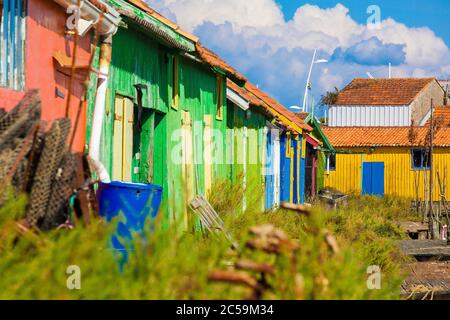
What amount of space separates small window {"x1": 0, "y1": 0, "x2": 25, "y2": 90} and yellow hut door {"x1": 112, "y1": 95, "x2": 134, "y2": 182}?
2.75 m

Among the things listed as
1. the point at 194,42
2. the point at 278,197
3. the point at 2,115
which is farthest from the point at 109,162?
the point at 278,197

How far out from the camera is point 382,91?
50656 millimetres

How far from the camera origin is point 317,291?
4.05m

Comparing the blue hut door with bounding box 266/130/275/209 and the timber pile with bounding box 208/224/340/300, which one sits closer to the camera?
the timber pile with bounding box 208/224/340/300

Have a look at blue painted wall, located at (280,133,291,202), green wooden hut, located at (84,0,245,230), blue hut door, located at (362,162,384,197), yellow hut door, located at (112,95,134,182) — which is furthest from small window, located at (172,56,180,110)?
blue hut door, located at (362,162,384,197)

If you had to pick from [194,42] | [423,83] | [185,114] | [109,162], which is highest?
[423,83]

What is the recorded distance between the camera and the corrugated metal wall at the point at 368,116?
49.0m

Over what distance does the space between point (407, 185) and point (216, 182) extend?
27.9 meters

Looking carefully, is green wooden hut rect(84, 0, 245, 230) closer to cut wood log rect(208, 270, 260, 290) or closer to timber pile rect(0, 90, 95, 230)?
timber pile rect(0, 90, 95, 230)

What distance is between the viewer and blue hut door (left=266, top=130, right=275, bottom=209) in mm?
22239

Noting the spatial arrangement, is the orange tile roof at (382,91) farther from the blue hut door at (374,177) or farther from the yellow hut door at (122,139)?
the yellow hut door at (122,139)

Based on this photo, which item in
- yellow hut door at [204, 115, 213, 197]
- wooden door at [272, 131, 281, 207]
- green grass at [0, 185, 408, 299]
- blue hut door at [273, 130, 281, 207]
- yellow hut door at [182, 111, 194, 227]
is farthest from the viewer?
wooden door at [272, 131, 281, 207]

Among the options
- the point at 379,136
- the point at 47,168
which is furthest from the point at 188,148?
the point at 379,136

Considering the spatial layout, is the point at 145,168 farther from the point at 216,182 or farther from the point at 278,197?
the point at 278,197
